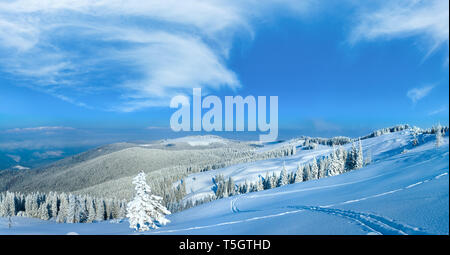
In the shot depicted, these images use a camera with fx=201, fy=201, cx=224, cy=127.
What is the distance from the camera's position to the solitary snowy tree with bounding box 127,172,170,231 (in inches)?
476

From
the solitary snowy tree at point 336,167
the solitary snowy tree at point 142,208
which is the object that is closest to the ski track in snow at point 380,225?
the solitary snowy tree at point 142,208

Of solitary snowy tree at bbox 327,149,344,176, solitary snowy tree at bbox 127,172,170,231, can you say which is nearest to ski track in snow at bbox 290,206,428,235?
solitary snowy tree at bbox 127,172,170,231

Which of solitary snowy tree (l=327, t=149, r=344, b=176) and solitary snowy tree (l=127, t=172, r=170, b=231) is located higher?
solitary snowy tree (l=327, t=149, r=344, b=176)

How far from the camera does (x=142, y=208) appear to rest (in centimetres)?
1224

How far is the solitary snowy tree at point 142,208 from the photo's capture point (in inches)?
476

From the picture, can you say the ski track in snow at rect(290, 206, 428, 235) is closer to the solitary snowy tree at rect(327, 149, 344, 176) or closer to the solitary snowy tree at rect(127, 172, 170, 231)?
the solitary snowy tree at rect(127, 172, 170, 231)

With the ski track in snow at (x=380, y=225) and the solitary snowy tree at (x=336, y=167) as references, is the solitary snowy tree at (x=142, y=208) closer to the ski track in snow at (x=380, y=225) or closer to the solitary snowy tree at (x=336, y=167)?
the ski track in snow at (x=380, y=225)

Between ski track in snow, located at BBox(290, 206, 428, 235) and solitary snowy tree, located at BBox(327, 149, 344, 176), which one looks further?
solitary snowy tree, located at BBox(327, 149, 344, 176)

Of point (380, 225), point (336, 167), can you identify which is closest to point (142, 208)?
point (380, 225)

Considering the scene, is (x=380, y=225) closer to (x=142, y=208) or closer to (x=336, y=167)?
(x=142, y=208)

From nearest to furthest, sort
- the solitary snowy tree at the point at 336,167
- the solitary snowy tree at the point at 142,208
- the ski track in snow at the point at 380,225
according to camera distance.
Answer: the ski track in snow at the point at 380,225, the solitary snowy tree at the point at 142,208, the solitary snowy tree at the point at 336,167
